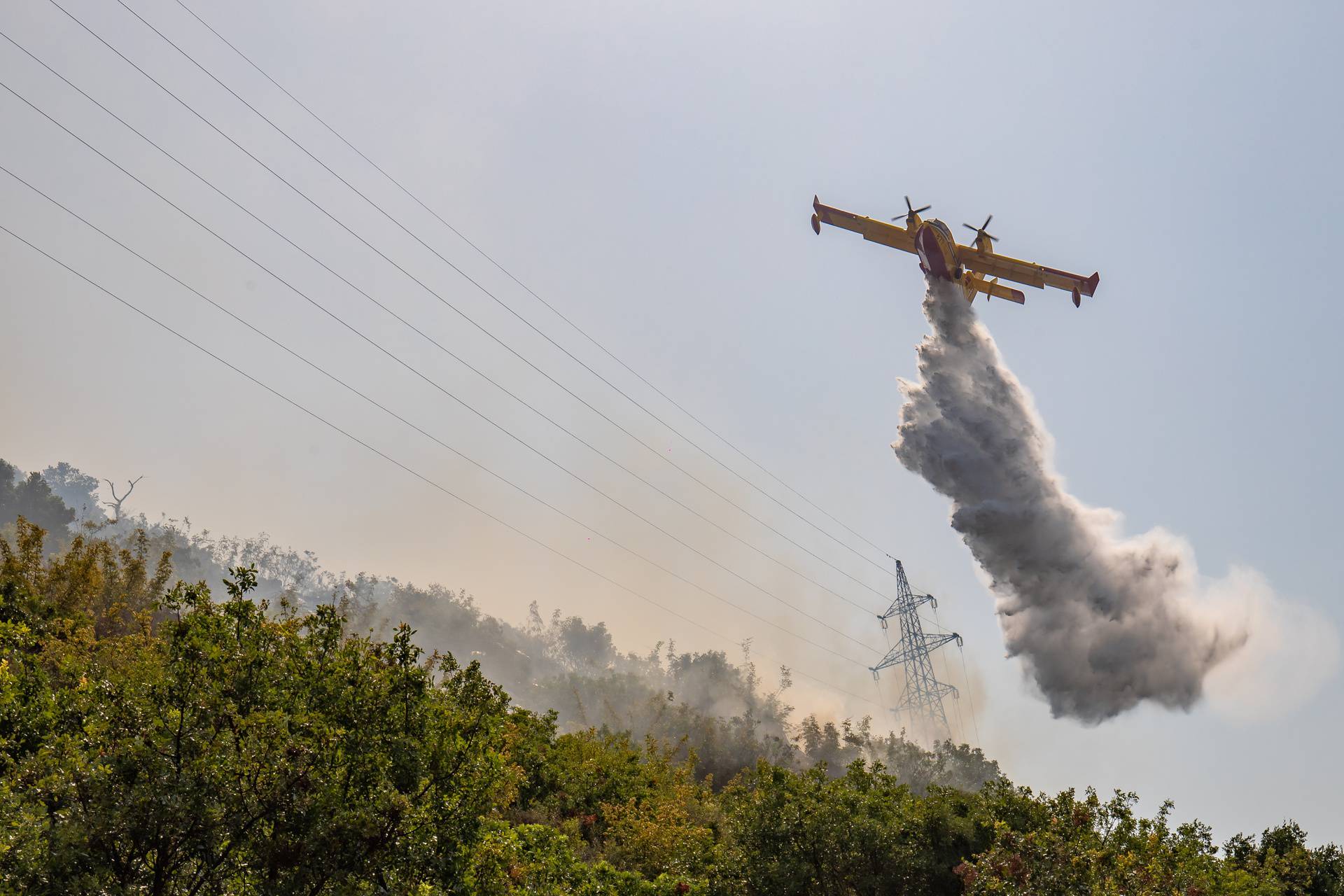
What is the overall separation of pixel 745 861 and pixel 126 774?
66.6 ft

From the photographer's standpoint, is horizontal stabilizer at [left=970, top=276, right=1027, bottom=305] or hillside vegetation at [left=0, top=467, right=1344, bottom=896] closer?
hillside vegetation at [left=0, top=467, right=1344, bottom=896]

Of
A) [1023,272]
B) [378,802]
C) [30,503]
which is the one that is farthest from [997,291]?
[30,503]

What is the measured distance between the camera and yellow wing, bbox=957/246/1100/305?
54.9 m

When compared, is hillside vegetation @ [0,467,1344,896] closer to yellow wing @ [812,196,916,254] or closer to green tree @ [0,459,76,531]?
yellow wing @ [812,196,916,254]

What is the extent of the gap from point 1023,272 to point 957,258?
14.5 ft

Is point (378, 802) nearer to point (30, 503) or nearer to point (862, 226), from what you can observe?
point (862, 226)

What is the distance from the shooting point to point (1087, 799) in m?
25.4

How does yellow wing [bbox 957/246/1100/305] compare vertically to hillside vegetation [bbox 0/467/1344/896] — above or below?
above

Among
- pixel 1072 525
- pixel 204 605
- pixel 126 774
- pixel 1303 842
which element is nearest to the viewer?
pixel 126 774

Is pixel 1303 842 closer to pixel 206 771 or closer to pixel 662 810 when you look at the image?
pixel 662 810

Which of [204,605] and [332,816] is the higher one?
[204,605]

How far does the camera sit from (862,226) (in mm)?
56438

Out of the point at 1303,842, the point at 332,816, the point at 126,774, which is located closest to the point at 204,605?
the point at 126,774

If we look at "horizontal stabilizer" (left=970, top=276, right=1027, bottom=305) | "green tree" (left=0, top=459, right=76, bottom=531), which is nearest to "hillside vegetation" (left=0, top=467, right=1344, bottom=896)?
"horizontal stabilizer" (left=970, top=276, right=1027, bottom=305)
